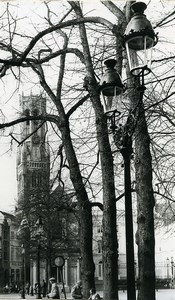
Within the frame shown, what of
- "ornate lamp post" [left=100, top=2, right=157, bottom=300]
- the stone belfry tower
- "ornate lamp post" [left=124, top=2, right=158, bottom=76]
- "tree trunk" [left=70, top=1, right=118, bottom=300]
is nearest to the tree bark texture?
"ornate lamp post" [left=100, top=2, right=157, bottom=300]

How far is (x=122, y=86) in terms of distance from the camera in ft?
28.1

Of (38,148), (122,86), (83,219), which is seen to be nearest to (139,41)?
(122,86)

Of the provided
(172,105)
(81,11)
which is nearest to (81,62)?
(81,11)

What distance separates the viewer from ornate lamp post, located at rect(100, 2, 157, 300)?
276 inches

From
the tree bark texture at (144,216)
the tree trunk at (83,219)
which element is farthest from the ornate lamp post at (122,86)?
the tree trunk at (83,219)

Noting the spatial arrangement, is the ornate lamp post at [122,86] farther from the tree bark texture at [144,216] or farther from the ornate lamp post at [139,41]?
the tree bark texture at [144,216]

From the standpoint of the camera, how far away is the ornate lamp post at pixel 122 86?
276 inches

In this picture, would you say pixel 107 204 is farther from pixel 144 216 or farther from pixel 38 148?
pixel 38 148

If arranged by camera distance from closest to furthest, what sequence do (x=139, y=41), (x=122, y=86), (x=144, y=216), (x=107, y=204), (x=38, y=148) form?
(x=139, y=41) → (x=122, y=86) → (x=144, y=216) → (x=107, y=204) → (x=38, y=148)

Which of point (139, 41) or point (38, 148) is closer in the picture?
point (139, 41)

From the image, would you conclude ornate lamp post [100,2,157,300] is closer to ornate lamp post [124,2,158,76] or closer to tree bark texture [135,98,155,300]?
ornate lamp post [124,2,158,76]

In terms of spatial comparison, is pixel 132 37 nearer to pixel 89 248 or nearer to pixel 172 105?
pixel 172 105

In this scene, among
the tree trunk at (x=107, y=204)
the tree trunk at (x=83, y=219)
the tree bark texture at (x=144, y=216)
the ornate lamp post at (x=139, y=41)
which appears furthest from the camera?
the tree trunk at (x=83, y=219)

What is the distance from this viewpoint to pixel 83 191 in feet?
49.5
